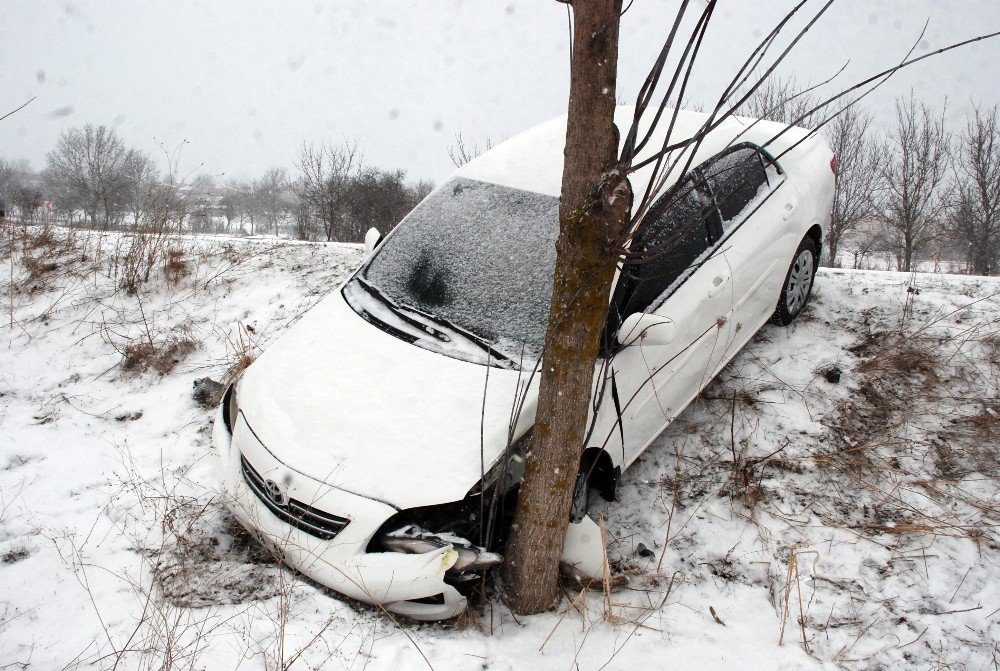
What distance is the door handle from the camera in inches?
138

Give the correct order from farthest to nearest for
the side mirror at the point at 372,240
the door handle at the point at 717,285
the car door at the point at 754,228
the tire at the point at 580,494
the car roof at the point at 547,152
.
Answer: the side mirror at the point at 372,240 < the car door at the point at 754,228 < the car roof at the point at 547,152 < the door handle at the point at 717,285 < the tire at the point at 580,494

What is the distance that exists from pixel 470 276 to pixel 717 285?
1436 millimetres

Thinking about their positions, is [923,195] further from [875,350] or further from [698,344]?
[698,344]

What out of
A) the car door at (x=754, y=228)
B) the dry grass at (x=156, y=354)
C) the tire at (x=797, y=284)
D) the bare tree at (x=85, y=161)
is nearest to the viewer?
the car door at (x=754, y=228)

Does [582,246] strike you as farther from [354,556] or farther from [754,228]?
[754,228]

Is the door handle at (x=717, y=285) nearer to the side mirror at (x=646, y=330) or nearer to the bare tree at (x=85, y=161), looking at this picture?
the side mirror at (x=646, y=330)

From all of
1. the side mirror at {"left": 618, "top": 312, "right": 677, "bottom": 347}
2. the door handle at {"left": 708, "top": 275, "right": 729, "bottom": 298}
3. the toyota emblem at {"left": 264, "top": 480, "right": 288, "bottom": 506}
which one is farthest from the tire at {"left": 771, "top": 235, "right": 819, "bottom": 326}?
the toyota emblem at {"left": 264, "top": 480, "right": 288, "bottom": 506}

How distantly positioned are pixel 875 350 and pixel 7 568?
5228 mm

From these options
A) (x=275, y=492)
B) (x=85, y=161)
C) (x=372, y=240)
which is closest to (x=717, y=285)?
(x=372, y=240)

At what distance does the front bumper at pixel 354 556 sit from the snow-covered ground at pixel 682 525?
0.10 meters

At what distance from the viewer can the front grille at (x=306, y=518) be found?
2521mm


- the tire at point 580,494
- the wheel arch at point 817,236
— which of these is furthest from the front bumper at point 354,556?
the wheel arch at point 817,236

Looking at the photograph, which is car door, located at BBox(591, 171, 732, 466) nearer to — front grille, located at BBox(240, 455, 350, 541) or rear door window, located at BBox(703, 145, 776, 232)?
rear door window, located at BBox(703, 145, 776, 232)

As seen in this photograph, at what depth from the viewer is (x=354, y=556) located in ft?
8.16
